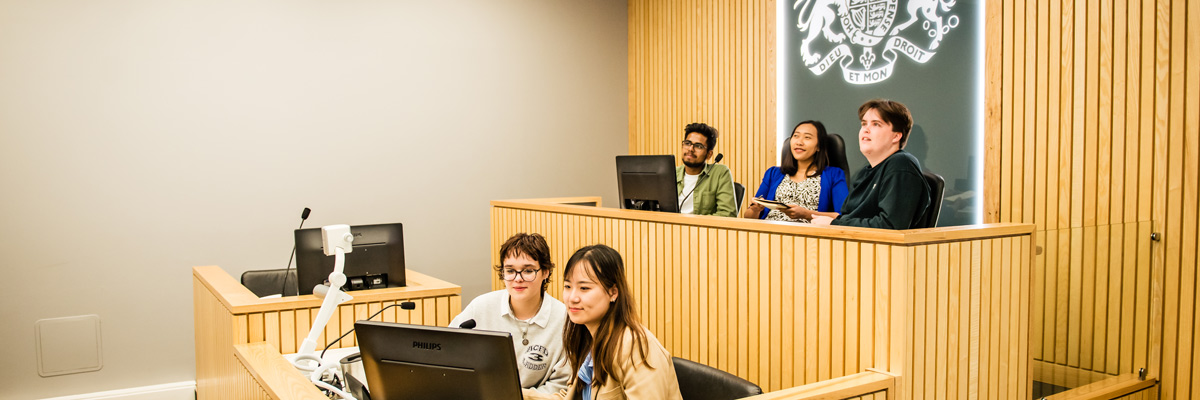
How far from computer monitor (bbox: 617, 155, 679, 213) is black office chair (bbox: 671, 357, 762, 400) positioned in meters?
1.33

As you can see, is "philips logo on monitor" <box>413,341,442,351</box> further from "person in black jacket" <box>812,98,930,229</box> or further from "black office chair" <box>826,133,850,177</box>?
"black office chair" <box>826,133,850,177</box>

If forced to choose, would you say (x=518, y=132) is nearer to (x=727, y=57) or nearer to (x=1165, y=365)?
(x=727, y=57)

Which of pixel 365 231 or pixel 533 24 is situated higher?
pixel 533 24

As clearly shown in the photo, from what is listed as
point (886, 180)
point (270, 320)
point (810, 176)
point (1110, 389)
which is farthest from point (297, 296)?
point (1110, 389)

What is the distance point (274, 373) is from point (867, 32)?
4.15 m

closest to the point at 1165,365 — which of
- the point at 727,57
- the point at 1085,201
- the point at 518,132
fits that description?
the point at 1085,201

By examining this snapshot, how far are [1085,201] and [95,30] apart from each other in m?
5.93

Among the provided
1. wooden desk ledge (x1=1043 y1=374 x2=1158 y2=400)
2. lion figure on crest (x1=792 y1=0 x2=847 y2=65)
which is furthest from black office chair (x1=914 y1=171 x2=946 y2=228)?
lion figure on crest (x1=792 y1=0 x2=847 y2=65)

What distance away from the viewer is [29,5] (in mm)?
4988

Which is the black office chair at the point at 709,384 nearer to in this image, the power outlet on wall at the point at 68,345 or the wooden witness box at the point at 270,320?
the wooden witness box at the point at 270,320

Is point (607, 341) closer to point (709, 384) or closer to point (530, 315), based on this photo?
point (709, 384)

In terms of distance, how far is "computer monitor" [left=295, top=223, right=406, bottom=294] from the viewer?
3.48 meters

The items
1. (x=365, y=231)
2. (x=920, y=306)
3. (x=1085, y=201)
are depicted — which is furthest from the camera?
(x=1085, y=201)

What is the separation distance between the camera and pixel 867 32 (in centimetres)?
521
